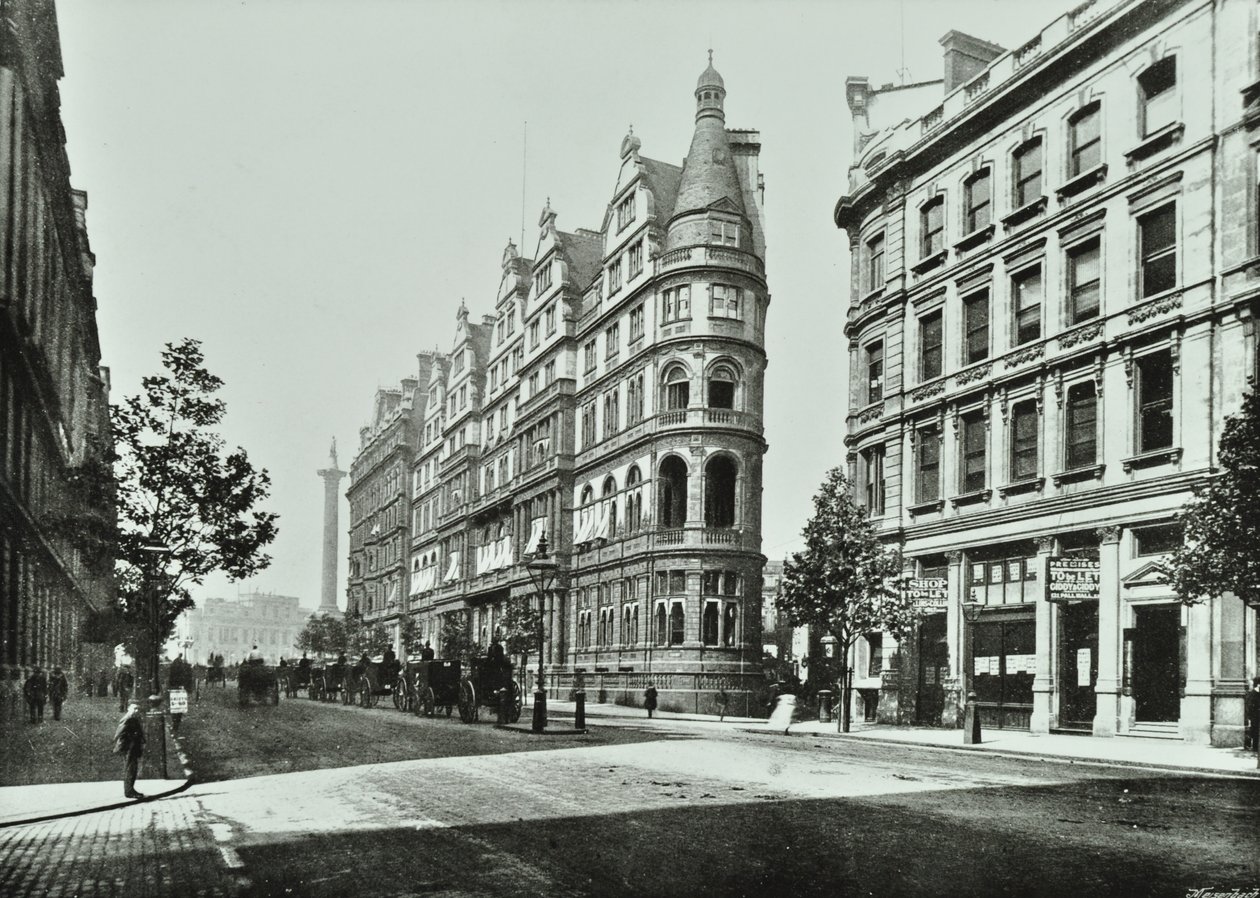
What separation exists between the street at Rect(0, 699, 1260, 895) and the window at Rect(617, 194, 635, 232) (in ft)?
126

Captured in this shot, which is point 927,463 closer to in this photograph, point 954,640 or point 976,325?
point 976,325

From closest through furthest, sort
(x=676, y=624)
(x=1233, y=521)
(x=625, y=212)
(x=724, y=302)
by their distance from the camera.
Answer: (x=1233, y=521) → (x=676, y=624) → (x=724, y=302) → (x=625, y=212)

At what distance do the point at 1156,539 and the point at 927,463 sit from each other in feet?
29.2

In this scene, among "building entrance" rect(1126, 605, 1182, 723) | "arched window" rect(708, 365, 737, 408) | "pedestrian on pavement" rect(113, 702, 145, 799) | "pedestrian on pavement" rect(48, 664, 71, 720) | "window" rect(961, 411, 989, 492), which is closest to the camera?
"pedestrian on pavement" rect(113, 702, 145, 799)

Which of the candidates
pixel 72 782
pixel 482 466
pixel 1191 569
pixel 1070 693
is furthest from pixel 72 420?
pixel 1191 569

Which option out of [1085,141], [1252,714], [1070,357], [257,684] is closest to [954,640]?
[1070,357]

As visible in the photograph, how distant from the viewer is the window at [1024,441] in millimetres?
29125

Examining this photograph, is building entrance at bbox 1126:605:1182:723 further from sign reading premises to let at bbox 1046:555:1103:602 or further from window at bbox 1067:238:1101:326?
window at bbox 1067:238:1101:326

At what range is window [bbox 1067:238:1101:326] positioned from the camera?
27547 millimetres

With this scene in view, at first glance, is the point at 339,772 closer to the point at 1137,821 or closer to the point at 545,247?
the point at 1137,821

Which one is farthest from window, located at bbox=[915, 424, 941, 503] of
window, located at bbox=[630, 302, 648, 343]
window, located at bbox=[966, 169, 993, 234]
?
window, located at bbox=[630, 302, 648, 343]

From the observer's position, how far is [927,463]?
3334cm

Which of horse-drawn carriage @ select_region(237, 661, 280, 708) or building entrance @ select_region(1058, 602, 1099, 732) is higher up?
building entrance @ select_region(1058, 602, 1099, 732)

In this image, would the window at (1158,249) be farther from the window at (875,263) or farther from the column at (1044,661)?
the window at (875,263)
